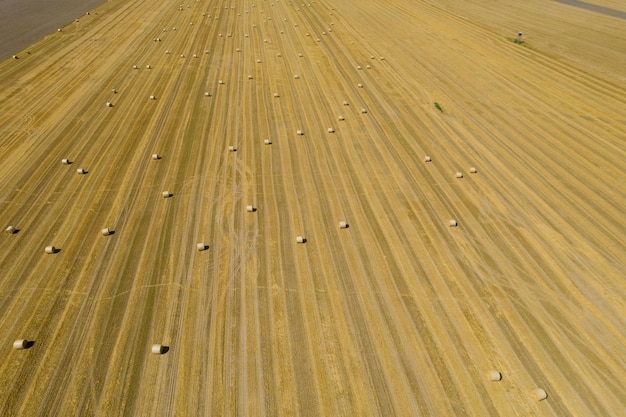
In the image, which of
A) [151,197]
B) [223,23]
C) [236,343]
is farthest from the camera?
[223,23]

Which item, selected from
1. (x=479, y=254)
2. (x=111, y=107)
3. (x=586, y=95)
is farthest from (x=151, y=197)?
(x=586, y=95)

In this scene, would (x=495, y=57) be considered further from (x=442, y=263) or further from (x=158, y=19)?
(x=158, y=19)

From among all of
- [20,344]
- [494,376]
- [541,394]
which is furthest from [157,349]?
[541,394]

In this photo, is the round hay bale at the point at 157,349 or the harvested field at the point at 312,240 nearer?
the harvested field at the point at 312,240

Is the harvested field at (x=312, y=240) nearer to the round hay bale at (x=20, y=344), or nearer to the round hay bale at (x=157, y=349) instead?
the round hay bale at (x=20, y=344)

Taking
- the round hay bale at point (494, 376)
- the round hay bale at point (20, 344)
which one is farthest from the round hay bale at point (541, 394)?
the round hay bale at point (20, 344)

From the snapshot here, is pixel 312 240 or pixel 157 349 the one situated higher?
pixel 312 240

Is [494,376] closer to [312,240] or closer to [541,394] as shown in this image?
[541,394]

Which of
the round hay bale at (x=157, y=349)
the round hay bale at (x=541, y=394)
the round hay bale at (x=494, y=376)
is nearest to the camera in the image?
the round hay bale at (x=541, y=394)
